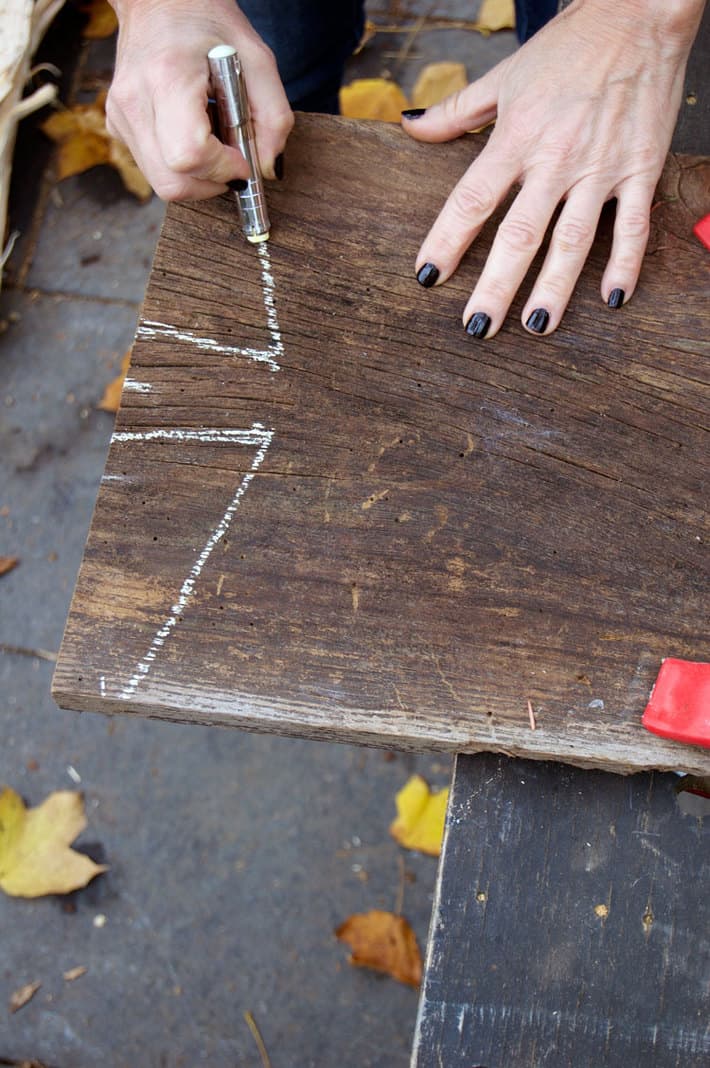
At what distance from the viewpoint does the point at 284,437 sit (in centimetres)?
110

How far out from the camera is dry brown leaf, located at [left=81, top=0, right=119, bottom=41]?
9.07 feet

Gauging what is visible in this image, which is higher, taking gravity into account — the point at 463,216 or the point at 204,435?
the point at 463,216

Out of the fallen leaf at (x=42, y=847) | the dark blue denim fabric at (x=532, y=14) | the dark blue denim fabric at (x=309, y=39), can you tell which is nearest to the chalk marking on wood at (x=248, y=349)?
the dark blue denim fabric at (x=309, y=39)

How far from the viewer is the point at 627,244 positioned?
45.0 inches

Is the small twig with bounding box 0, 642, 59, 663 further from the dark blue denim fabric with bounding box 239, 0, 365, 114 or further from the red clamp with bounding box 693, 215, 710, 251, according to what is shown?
the red clamp with bounding box 693, 215, 710, 251

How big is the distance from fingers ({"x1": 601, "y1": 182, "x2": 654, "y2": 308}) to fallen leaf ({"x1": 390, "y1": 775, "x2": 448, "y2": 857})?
1263 millimetres

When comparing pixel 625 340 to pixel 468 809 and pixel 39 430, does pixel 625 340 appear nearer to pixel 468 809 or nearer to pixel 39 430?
pixel 468 809

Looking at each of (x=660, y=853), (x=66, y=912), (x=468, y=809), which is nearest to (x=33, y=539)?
(x=66, y=912)

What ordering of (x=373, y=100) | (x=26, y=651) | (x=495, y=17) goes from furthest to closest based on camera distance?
(x=495, y=17)
(x=373, y=100)
(x=26, y=651)

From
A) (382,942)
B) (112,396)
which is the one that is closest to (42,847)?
(382,942)

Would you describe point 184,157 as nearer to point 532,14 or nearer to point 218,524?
point 218,524

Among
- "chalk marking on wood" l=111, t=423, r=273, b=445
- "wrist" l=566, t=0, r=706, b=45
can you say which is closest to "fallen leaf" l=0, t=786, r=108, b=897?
"chalk marking on wood" l=111, t=423, r=273, b=445

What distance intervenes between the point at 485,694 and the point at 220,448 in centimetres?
42

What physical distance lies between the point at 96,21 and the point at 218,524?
2381 mm
